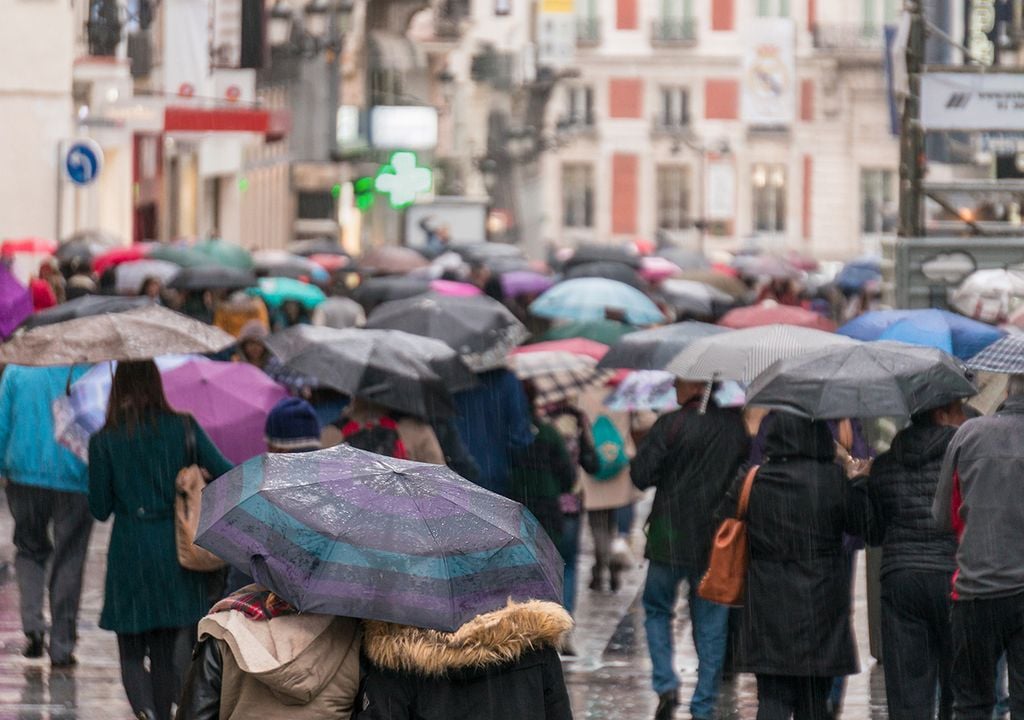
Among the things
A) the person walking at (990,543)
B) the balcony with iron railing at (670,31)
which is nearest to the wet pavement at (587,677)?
the person walking at (990,543)

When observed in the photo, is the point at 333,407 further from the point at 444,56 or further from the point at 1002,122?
the point at 444,56

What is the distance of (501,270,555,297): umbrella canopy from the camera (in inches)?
903

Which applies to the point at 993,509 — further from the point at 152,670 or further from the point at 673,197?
the point at 673,197

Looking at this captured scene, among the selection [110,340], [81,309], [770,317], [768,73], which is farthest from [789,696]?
[768,73]

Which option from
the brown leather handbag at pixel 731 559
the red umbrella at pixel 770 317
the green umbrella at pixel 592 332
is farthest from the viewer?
the green umbrella at pixel 592 332

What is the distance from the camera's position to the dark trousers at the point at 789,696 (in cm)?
Answer: 830

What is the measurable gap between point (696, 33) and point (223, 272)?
6316cm

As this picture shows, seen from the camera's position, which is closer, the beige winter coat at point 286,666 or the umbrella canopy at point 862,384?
the beige winter coat at point 286,666

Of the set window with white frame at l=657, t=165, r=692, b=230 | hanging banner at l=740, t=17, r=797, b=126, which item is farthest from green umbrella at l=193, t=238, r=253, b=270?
window with white frame at l=657, t=165, r=692, b=230

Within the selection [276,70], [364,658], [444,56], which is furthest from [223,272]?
[444,56]

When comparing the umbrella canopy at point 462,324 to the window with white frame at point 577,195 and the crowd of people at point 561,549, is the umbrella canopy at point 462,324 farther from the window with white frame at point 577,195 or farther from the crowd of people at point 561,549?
the window with white frame at point 577,195

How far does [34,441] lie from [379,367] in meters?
1.85

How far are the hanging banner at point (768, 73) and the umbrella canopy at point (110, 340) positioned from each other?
5503cm

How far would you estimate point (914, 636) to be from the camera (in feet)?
26.9
